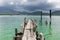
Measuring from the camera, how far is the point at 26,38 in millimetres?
5172

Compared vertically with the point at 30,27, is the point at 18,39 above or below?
below

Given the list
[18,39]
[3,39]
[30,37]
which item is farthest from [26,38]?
[3,39]

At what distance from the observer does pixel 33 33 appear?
5.30 meters

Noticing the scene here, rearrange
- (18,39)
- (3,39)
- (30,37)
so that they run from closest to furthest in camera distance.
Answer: (30,37) < (18,39) < (3,39)

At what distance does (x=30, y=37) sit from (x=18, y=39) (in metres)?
3.00

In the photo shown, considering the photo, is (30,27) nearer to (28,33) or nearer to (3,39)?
(28,33)

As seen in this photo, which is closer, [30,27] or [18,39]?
[30,27]

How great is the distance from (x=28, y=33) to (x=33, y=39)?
0.19 m

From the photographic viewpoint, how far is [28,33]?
5234 mm

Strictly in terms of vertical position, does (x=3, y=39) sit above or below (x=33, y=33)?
below

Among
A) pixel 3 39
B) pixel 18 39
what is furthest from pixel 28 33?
pixel 3 39

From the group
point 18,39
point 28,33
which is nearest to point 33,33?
point 28,33

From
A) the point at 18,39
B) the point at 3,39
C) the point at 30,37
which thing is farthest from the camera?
the point at 3,39

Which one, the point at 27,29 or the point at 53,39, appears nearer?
the point at 27,29
